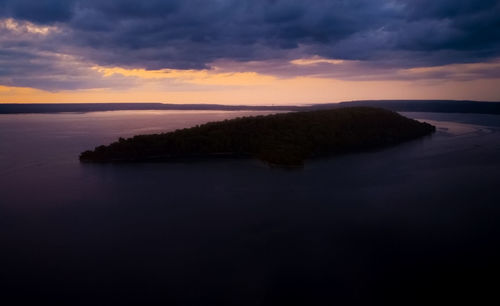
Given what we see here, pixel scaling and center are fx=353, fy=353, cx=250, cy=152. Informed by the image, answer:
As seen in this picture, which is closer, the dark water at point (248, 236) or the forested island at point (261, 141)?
the dark water at point (248, 236)

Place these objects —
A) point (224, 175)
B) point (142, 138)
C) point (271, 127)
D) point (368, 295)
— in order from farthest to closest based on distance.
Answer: point (271, 127) < point (142, 138) < point (224, 175) < point (368, 295)

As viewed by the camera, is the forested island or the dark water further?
the forested island

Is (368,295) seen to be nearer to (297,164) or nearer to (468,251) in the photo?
(468,251)

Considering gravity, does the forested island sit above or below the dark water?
above

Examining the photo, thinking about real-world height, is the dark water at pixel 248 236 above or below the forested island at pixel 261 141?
below

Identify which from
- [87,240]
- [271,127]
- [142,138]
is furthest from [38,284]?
[271,127]
